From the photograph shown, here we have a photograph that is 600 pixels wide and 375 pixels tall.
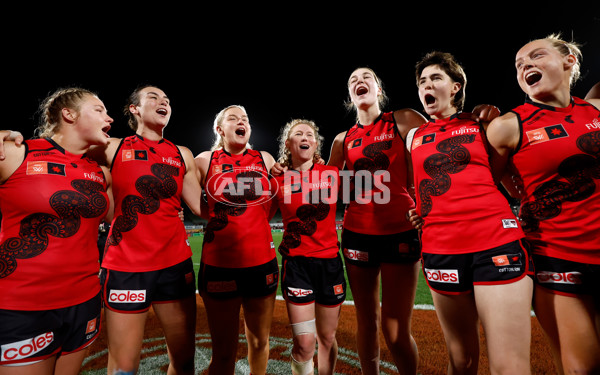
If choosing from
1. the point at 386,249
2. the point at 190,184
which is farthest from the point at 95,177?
the point at 386,249

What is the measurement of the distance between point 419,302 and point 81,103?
6.60 metres

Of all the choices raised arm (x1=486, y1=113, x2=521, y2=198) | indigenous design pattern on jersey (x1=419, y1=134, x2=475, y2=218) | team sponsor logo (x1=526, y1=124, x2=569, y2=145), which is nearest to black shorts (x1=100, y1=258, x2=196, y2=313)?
indigenous design pattern on jersey (x1=419, y1=134, x2=475, y2=218)

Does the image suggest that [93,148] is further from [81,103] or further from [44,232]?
[44,232]

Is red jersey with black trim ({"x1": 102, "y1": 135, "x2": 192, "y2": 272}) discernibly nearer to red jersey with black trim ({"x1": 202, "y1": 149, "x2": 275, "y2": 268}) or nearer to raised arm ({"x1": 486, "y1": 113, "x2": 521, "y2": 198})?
red jersey with black trim ({"x1": 202, "y1": 149, "x2": 275, "y2": 268})

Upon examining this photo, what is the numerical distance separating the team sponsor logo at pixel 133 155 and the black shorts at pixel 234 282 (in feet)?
3.63

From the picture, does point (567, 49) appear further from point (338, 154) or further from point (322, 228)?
point (322, 228)

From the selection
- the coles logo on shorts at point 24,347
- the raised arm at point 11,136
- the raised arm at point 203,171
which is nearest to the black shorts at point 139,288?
the coles logo on shorts at point 24,347

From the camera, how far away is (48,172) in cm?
200

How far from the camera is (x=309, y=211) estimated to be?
10.0 ft

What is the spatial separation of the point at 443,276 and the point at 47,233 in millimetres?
2537

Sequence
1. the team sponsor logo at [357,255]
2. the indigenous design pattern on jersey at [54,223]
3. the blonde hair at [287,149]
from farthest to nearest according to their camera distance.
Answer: the blonde hair at [287,149] < the team sponsor logo at [357,255] < the indigenous design pattern on jersey at [54,223]

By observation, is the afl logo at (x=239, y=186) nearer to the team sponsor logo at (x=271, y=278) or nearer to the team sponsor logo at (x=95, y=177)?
the team sponsor logo at (x=271, y=278)

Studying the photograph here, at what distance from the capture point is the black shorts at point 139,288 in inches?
94.5

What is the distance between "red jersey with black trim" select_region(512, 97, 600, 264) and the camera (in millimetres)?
1958
